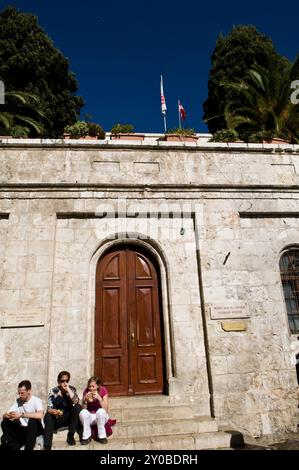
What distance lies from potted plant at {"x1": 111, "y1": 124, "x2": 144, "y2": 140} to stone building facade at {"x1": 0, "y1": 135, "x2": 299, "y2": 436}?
9.12 feet

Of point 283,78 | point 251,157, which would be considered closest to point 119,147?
point 251,157

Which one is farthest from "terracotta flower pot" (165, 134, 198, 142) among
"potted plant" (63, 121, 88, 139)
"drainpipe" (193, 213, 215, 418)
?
"drainpipe" (193, 213, 215, 418)

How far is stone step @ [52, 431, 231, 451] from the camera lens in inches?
188

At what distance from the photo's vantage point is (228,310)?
6.65 metres

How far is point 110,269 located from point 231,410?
3626 millimetres

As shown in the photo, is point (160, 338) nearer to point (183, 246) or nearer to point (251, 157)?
point (183, 246)

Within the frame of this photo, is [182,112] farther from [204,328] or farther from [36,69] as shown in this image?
[204,328]

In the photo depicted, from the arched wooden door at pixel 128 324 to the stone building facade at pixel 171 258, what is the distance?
64 mm

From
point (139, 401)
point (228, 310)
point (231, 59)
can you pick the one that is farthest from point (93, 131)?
point (231, 59)

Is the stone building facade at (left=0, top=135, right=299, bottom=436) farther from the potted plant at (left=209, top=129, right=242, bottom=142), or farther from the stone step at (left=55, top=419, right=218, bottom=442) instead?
the potted plant at (left=209, top=129, right=242, bottom=142)

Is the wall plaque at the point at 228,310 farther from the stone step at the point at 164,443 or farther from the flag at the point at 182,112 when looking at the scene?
the flag at the point at 182,112

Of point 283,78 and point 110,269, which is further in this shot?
point 283,78

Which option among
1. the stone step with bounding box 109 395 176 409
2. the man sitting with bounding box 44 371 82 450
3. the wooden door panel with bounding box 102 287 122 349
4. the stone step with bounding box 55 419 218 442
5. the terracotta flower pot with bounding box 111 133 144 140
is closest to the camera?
the man sitting with bounding box 44 371 82 450
